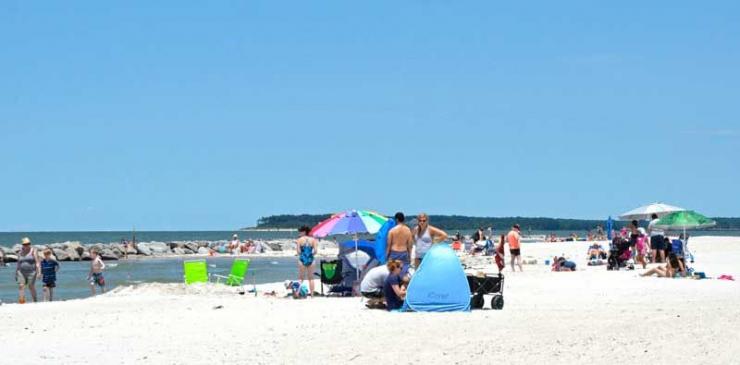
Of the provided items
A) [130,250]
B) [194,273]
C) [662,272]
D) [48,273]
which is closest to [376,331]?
[48,273]

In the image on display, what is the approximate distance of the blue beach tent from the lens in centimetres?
1407

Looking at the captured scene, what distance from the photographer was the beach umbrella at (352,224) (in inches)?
690

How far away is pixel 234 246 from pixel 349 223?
49.7m

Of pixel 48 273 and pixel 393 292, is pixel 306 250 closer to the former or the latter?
pixel 393 292

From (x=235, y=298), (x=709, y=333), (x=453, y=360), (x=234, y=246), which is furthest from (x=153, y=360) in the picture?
(x=234, y=246)

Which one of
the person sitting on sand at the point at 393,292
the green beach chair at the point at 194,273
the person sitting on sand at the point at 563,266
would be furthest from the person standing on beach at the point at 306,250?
the person sitting on sand at the point at 563,266

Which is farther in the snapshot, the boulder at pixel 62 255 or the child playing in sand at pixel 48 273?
the boulder at pixel 62 255

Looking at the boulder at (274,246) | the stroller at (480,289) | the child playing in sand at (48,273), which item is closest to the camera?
the stroller at (480,289)

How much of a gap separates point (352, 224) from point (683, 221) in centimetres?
1057

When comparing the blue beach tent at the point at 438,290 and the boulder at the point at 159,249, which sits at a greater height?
the boulder at the point at 159,249

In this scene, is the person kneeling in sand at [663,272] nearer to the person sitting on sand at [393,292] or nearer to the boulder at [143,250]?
the person sitting on sand at [393,292]

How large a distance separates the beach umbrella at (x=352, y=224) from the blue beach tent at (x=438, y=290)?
3214 millimetres

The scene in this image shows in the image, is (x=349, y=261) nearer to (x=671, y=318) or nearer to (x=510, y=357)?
(x=671, y=318)

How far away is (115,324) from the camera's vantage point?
43.3ft
